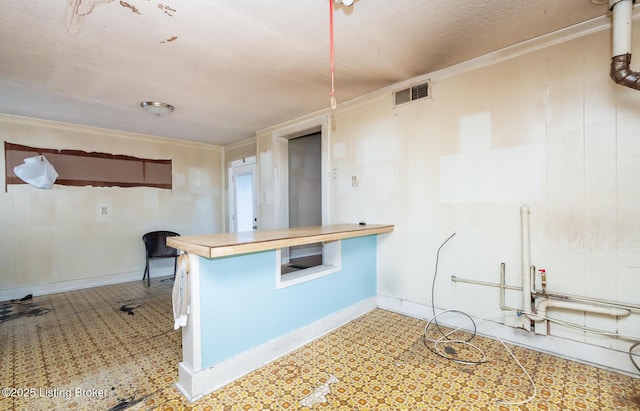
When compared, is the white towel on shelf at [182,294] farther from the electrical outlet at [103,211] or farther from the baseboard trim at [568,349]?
the electrical outlet at [103,211]

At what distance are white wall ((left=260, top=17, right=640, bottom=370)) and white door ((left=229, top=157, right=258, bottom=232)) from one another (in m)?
2.56

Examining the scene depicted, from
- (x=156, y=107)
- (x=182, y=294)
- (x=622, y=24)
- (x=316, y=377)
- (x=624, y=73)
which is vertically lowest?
(x=316, y=377)

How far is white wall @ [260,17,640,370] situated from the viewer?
1.95m

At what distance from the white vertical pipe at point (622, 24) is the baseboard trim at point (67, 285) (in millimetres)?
6086

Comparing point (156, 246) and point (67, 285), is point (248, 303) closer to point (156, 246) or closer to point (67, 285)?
point (156, 246)

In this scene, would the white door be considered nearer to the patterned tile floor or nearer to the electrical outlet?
the electrical outlet

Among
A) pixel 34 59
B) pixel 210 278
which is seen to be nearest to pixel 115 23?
pixel 34 59

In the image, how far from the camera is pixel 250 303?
206 centimetres

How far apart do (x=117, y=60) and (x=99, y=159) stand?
2.67m

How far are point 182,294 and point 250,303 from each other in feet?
1.56


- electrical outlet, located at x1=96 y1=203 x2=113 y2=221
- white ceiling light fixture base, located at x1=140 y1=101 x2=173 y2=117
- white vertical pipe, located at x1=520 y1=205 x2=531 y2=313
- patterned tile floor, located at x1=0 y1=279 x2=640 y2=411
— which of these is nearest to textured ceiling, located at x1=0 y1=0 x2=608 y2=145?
white ceiling light fixture base, located at x1=140 y1=101 x2=173 y2=117

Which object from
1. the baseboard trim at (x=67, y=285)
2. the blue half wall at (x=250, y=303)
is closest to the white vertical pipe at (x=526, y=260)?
the blue half wall at (x=250, y=303)

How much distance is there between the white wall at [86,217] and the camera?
12.4ft

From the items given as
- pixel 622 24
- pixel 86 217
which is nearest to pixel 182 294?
pixel 622 24
